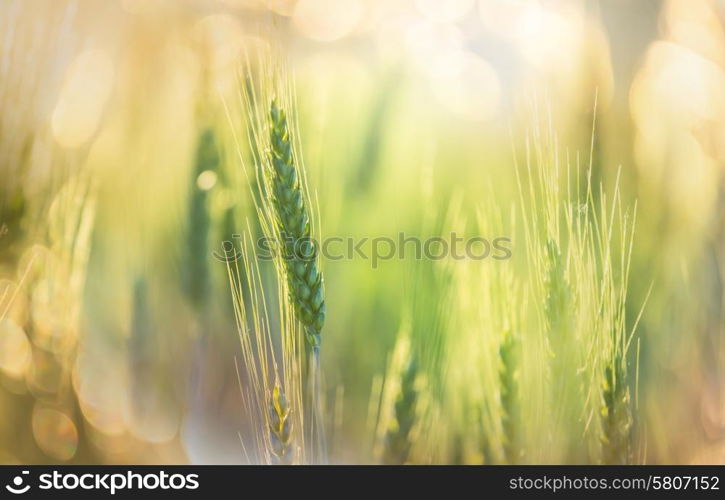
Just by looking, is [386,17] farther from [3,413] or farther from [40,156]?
[3,413]

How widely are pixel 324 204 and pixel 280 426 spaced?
0.97 feet

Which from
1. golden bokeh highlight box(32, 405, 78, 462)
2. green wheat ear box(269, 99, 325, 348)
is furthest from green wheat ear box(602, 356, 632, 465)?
golden bokeh highlight box(32, 405, 78, 462)

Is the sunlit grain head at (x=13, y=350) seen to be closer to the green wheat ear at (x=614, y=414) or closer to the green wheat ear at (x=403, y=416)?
the green wheat ear at (x=403, y=416)

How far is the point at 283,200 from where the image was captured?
1.95 feet

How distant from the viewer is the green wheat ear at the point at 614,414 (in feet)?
2.15

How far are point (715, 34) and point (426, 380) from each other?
65 centimetres

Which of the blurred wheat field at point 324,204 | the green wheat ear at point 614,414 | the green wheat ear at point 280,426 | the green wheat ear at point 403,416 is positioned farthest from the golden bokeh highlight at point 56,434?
the green wheat ear at point 614,414

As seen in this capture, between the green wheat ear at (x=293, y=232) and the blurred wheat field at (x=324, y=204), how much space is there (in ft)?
0.29

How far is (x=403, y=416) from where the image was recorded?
0.58m

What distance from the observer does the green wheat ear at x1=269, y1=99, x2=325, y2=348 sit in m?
0.60

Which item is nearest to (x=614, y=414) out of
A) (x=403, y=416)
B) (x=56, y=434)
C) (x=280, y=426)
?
(x=403, y=416)

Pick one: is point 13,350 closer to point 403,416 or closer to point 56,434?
point 56,434

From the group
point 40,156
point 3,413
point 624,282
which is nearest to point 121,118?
point 40,156
